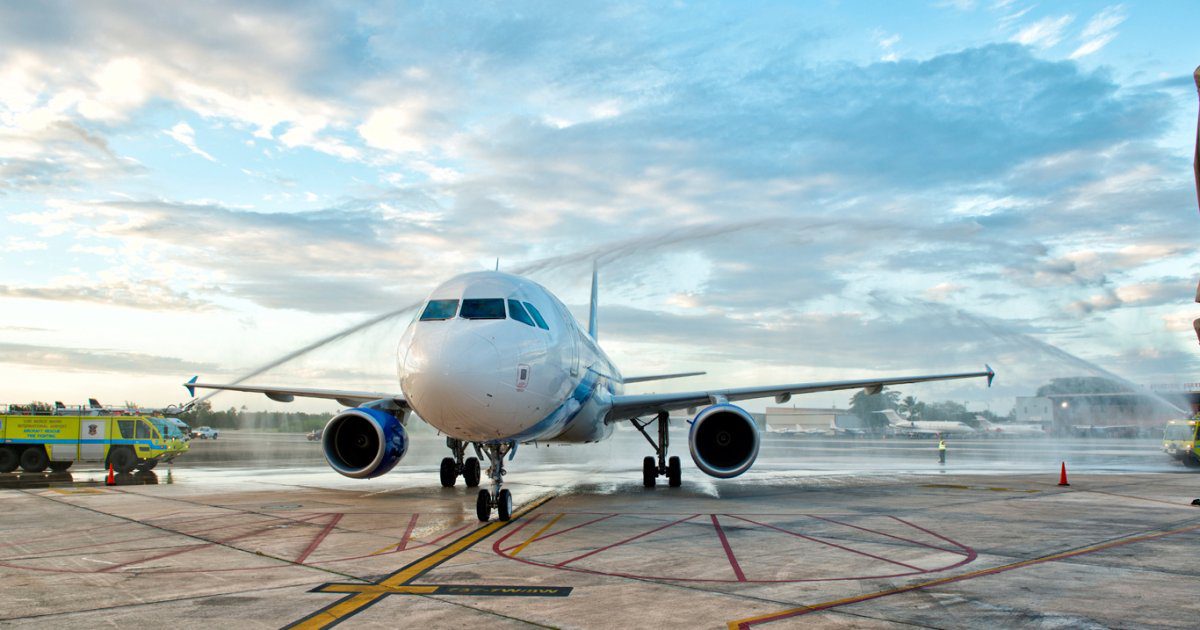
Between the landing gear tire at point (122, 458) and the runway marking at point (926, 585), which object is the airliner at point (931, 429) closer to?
the landing gear tire at point (122, 458)

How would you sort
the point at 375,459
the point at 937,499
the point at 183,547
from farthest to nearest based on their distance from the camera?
the point at 937,499 → the point at 375,459 → the point at 183,547

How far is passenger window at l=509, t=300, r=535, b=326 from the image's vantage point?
12244 millimetres

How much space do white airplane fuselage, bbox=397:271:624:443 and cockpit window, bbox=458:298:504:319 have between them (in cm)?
3

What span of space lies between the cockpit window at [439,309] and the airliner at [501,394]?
0.06 feet

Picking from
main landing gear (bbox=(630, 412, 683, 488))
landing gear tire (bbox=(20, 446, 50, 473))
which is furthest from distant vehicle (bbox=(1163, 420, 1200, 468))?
landing gear tire (bbox=(20, 446, 50, 473))

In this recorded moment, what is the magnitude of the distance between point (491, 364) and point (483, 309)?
3.98 ft

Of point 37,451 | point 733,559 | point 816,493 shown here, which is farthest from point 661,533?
point 37,451

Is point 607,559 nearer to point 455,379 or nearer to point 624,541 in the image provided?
point 624,541

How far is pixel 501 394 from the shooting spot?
11.2 metres

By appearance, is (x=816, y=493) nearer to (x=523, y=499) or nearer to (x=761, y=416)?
(x=523, y=499)

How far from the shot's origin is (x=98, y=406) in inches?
1105

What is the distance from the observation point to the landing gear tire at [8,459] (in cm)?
2416

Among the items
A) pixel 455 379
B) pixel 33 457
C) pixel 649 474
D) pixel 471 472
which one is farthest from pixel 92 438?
pixel 455 379

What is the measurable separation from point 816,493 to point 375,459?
30.9ft
